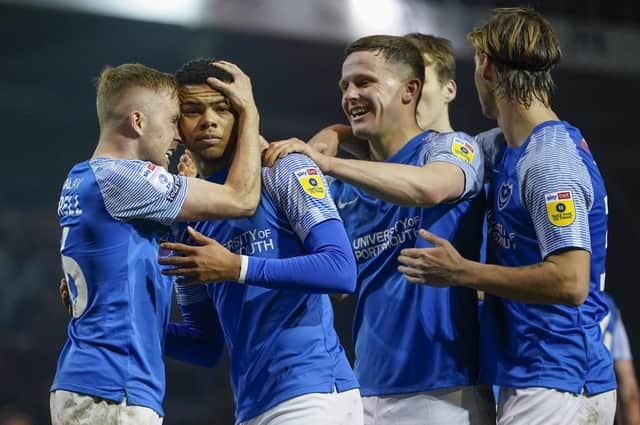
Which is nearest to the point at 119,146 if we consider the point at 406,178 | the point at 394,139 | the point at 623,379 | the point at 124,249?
the point at 124,249

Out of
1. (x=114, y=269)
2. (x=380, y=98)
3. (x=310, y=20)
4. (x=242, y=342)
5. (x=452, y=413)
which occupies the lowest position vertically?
(x=452, y=413)

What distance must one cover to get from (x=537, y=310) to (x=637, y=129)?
28.5ft

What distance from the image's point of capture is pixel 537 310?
3195mm

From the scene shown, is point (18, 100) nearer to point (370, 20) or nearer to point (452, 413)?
point (370, 20)

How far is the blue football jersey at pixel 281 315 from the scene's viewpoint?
9.50 feet

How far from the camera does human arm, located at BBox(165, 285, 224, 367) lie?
3.29 meters

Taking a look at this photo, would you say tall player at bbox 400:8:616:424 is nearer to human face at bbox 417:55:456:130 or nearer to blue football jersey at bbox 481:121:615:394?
blue football jersey at bbox 481:121:615:394

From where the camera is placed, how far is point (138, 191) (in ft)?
9.29

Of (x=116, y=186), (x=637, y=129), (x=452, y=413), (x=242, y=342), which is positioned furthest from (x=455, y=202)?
(x=637, y=129)

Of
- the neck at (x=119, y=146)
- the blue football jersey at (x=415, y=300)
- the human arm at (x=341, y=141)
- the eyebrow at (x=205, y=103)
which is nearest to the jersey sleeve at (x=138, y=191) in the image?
the neck at (x=119, y=146)

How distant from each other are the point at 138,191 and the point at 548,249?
4.22ft

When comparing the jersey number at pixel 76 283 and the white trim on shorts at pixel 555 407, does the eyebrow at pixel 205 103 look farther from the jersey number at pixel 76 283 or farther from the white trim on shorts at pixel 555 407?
the white trim on shorts at pixel 555 407

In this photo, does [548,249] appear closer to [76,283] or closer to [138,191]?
[138,191]

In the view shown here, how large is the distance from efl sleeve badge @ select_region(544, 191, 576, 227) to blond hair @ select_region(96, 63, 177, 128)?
4.11 ft
